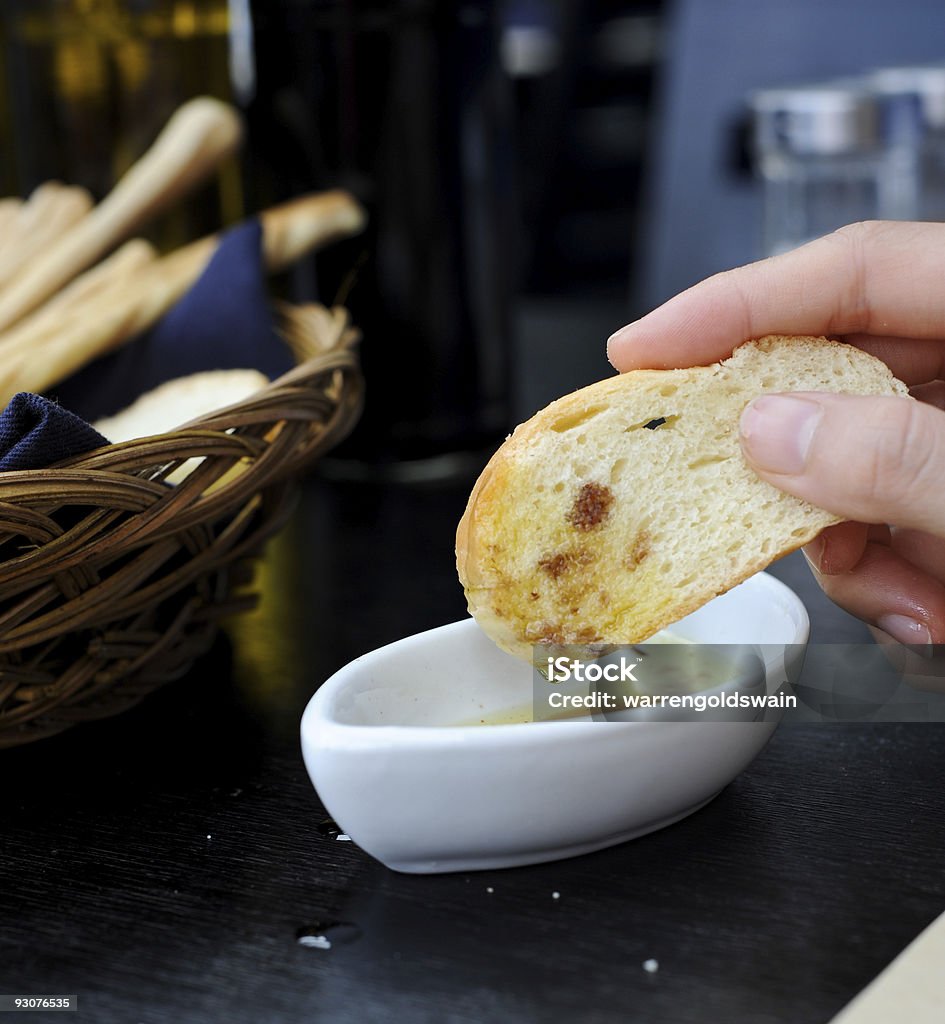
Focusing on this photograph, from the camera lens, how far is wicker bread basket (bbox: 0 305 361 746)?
1.59 ft

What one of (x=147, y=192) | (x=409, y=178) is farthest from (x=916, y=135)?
(x=147, y=192)

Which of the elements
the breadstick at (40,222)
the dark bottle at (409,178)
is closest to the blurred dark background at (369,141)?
the dark bottle at (409,178)

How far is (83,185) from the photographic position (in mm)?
1001

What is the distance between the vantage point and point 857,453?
0.45 m

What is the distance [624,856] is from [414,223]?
65 cm

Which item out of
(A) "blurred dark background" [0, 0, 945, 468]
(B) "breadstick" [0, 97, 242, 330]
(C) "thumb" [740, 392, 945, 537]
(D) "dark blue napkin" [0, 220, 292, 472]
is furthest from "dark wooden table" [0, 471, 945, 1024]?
(A) "blurred dark background" [0, 0, 945, 468]

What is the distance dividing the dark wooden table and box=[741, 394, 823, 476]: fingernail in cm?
14

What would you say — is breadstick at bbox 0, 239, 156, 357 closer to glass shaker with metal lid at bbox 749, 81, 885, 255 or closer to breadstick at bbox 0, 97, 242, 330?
breadstick at bbox 0, 97, 242, 330

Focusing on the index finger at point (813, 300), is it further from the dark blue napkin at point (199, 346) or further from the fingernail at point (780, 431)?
the dark blue napkin at point (199, 346)

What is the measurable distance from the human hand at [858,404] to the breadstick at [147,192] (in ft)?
1.39

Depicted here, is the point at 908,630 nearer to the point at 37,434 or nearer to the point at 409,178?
the point at 37,434

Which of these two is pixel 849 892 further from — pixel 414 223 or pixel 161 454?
pixel 414 223

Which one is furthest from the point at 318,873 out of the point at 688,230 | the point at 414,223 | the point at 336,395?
the point at 688,230

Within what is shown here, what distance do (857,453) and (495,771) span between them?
18 centimetres
